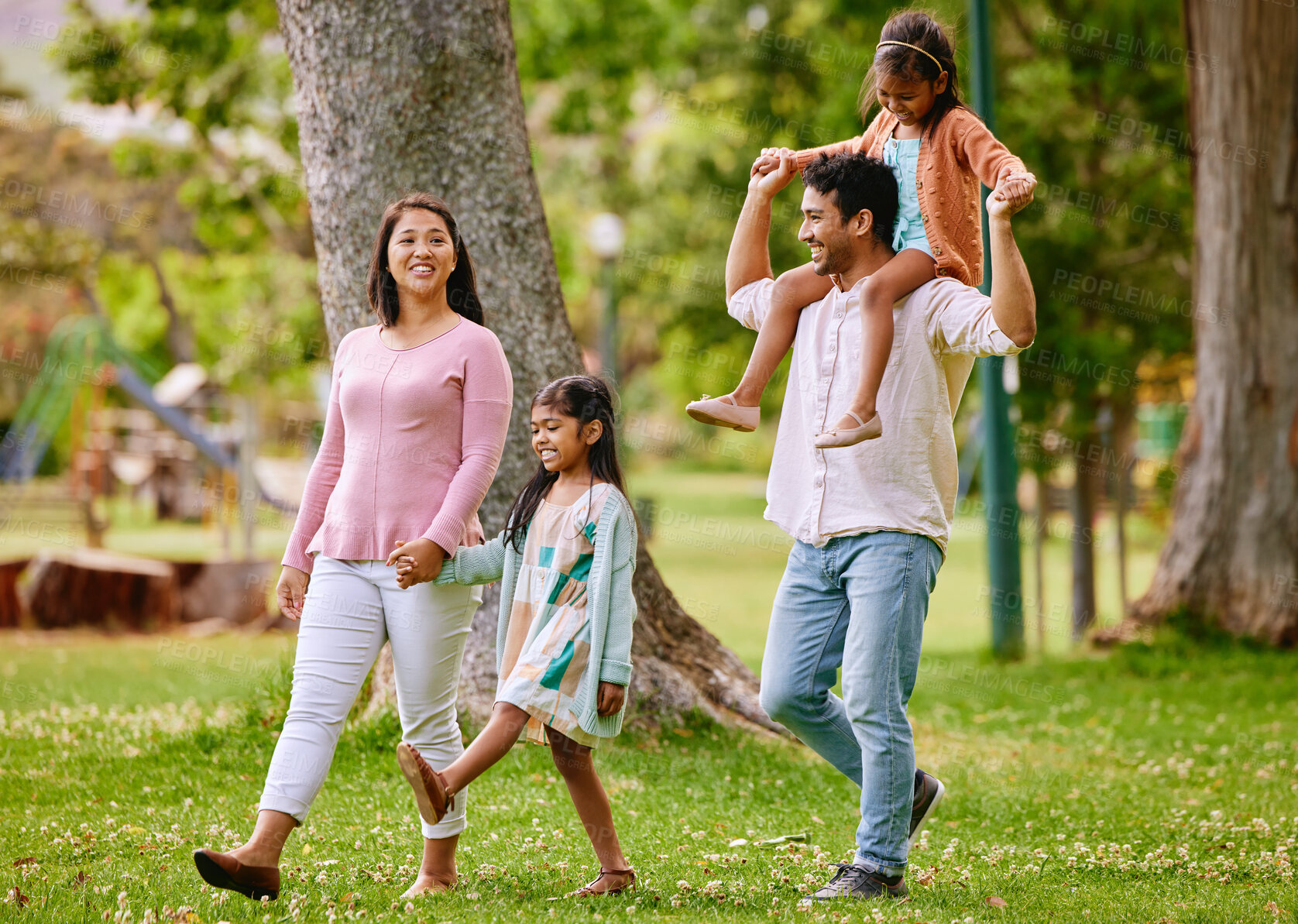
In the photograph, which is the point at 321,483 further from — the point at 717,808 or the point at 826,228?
the point at 717,808

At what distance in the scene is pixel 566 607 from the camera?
11.7 feet

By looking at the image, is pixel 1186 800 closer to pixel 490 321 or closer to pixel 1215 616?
pixel 490 321

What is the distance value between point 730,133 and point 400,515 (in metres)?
16.1

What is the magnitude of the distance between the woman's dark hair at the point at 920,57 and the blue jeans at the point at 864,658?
1.22m

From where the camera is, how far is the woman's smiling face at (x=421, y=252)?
373 centimetres

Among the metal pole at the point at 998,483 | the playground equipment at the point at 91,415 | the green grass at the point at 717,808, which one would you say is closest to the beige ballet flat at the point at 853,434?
the green grass at the point at 717,808

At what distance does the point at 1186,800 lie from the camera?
18.1ft

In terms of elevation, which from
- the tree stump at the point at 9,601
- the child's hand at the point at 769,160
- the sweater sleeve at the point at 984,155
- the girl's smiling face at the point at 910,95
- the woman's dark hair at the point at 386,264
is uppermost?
the girl's smiling face at the point at 910,95

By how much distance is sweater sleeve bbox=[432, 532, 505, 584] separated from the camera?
3605mm

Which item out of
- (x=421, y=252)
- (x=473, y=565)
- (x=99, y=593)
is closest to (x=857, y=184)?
(x=421, y=252)

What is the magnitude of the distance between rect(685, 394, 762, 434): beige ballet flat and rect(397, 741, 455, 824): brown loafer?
3.86 feet

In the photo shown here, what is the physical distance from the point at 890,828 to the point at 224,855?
5.86 feet

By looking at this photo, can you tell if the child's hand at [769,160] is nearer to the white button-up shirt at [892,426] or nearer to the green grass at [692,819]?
the white button-up shirt at [892,426]

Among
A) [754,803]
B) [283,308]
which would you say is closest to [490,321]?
[754,803]
